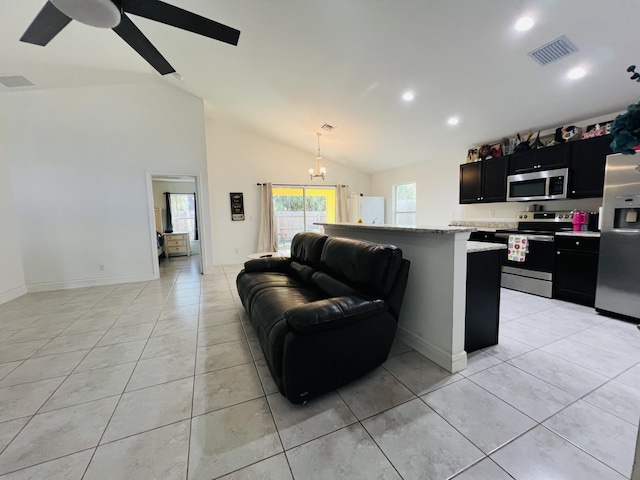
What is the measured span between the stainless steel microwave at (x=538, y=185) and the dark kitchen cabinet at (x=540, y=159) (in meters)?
0.07

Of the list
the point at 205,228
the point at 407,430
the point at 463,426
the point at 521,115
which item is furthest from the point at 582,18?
the point at 205,228

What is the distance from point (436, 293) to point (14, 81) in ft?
20.4

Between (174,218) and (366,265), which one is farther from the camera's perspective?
(174,218)

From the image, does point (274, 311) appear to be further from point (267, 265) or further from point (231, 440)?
point (267, 265)

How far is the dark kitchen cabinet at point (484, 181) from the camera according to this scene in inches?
169

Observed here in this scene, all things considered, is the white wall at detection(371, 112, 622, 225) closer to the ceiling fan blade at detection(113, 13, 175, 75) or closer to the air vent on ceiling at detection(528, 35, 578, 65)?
the air vent on ceiling at detection(528, 35, 578, 65)

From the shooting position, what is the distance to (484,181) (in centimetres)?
456

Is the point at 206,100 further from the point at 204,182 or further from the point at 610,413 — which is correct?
the point at 610,413

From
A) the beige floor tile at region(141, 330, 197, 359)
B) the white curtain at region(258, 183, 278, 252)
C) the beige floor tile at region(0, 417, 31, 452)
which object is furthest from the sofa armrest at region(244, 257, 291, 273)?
the white curtain at region(258, 183, 278, 252)

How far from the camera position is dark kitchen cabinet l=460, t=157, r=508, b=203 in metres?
4.29

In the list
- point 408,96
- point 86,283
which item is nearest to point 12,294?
point 86,283

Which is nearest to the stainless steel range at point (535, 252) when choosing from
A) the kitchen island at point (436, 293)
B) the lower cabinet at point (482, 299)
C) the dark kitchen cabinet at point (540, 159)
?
the dark kitchen cabinet at point (540, 159)

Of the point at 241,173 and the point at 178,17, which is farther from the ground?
the point at 178,17

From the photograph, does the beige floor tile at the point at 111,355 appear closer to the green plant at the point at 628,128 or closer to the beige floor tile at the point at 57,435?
the beige floor tile at the point at 57,435
